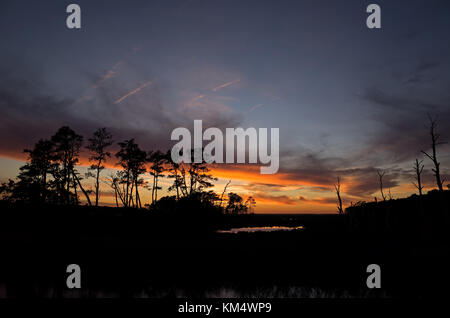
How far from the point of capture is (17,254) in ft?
38.8

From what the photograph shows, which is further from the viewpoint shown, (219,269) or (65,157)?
(65,157)

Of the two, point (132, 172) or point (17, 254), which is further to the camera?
point (132, 172)

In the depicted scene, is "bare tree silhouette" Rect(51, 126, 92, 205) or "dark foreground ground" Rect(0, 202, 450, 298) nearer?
"dark foreground ground" Rect(0, 202, 450, 298)

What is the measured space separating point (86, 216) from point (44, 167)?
18674mm

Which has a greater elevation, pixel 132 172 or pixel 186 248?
pixel 132 172

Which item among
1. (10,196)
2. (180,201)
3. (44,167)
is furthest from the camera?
(10,196)

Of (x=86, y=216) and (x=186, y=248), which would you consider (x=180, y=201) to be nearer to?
(x=86, y=216)

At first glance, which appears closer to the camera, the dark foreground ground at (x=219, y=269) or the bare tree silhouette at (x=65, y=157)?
the dark foreground ground at (x=219, y=269)
